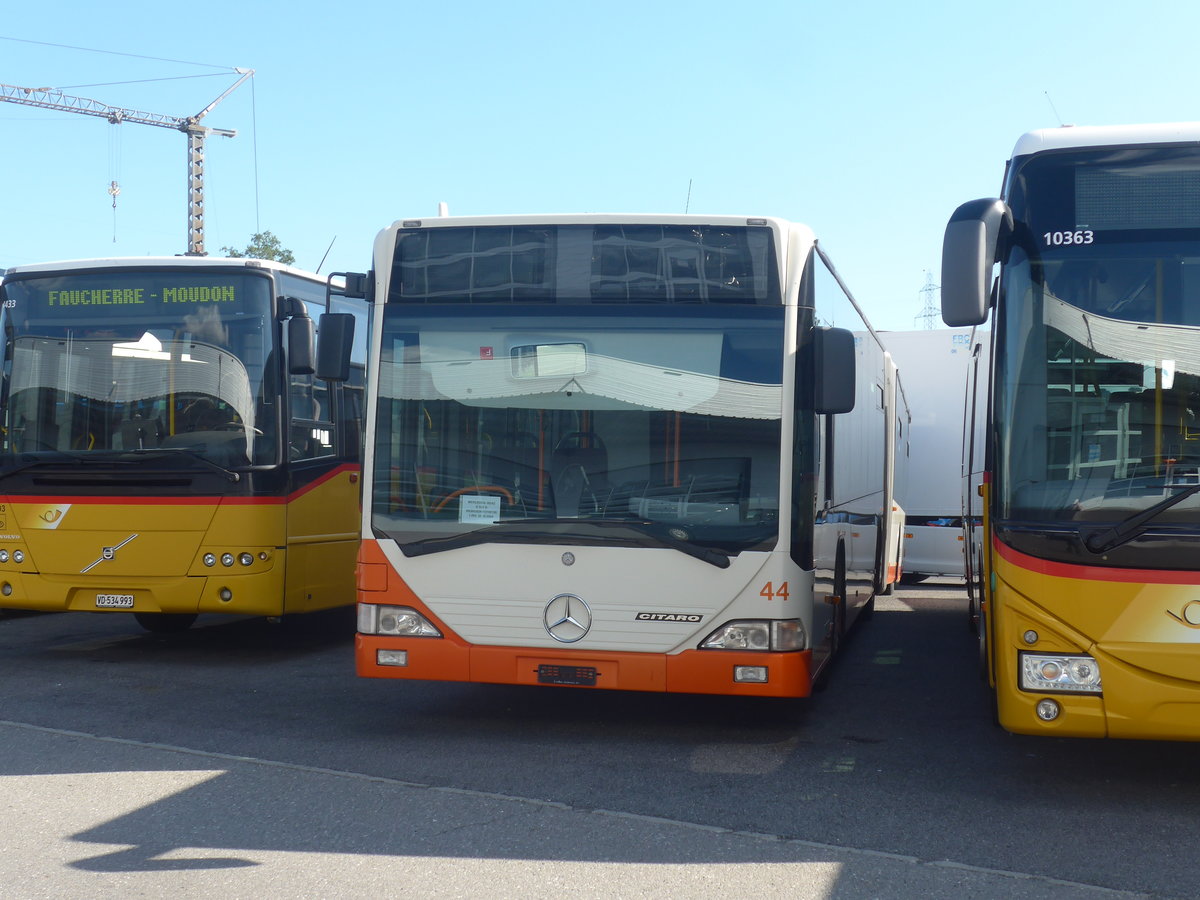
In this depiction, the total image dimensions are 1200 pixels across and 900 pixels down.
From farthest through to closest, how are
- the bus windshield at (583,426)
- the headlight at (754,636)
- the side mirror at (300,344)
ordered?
the side mirror at (300,344) < the bus windshield at (583,426) < the headlight at (754,636)

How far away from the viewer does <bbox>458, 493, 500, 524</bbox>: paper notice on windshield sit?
302 inches

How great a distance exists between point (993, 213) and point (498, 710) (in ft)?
14.8

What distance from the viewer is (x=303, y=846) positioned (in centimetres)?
560

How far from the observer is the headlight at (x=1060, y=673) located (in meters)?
6.08

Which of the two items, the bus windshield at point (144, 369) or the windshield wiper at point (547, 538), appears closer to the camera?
the windshield wiper at point (547, 538)

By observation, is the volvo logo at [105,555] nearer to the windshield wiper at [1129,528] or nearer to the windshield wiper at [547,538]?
the windshield wiper at [547,538]

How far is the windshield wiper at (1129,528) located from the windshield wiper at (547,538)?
6.71 feet

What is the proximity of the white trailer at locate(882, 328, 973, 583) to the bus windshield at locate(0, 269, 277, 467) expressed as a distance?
10.8 metres

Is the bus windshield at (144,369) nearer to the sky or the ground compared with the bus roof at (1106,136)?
nearer to the ground

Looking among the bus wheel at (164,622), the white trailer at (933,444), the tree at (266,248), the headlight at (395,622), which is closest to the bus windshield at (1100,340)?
the headlight at (395,622)

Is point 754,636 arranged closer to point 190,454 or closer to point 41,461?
point 190,454

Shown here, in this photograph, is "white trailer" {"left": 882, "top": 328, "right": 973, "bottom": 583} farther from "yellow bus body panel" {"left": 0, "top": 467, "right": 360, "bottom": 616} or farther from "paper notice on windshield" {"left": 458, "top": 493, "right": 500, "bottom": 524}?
"paper notice on windshield" {"left": 458, "top": 493, "right": 500, "bottom": 524}

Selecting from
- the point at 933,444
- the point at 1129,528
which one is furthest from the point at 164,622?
the point at 933,444

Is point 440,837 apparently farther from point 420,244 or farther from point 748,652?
point 420,244
